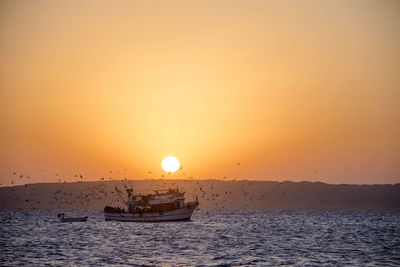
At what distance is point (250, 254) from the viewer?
5884 cm

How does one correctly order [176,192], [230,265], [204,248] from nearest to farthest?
[230,265]
[204,248]
[176,192]

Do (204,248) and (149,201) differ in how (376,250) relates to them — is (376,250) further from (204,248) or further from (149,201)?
(149,201)

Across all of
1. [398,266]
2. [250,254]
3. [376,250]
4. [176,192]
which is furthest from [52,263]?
[176,192]

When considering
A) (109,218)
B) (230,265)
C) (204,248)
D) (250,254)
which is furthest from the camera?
(109,218)

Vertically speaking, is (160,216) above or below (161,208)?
below

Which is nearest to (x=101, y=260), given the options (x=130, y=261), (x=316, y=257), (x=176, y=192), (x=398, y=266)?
(x=130, y=261)

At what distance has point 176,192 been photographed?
421 feet

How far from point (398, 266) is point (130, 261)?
24622mm

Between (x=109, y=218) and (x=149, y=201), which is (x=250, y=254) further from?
(x=109, y=218)

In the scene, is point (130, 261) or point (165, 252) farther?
point (165, 252)

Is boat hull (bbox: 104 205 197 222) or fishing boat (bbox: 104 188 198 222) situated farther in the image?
boat hull (bbox: 104 205 197 222)

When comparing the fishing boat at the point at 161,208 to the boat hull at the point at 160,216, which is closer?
the fishing boat at the point at 161,208

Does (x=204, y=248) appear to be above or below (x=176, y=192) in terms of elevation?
below

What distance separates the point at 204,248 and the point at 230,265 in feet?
53.6
